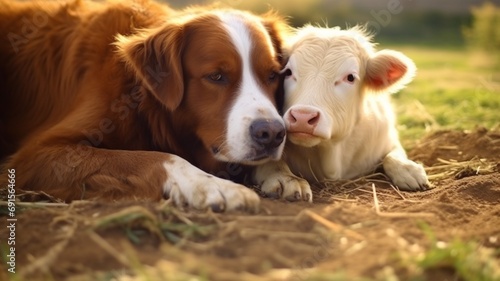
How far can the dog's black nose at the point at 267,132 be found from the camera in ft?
13.0

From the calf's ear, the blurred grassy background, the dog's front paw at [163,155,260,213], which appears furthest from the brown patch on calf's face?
the blurred grassy background

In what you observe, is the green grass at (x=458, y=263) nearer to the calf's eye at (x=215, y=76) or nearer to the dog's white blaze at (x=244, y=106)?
the dog's white blaze at (x=244, y=106)

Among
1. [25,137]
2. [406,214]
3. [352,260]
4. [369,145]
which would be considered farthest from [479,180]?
[25,137]

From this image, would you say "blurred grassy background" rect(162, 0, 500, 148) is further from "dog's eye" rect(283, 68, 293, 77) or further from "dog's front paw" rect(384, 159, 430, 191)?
"dog's front paw" rect(384, 159, 430, 191)

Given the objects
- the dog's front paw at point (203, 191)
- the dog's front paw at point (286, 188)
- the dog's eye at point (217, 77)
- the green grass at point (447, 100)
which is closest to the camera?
the dog's front paw at point (203, 191)

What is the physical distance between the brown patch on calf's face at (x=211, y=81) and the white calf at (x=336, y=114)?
1.46 feet

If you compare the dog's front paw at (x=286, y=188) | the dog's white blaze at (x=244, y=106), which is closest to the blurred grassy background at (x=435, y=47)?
the dog's white blaze at (x=244, y=106)

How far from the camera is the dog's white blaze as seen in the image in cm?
407

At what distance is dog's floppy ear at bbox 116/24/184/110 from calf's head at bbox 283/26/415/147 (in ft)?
2.70

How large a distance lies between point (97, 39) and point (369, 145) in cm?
241

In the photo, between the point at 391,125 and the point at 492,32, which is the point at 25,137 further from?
the point at 492,32

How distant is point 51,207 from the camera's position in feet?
12.6

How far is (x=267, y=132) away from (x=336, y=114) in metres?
0.69

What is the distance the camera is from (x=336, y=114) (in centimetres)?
441
